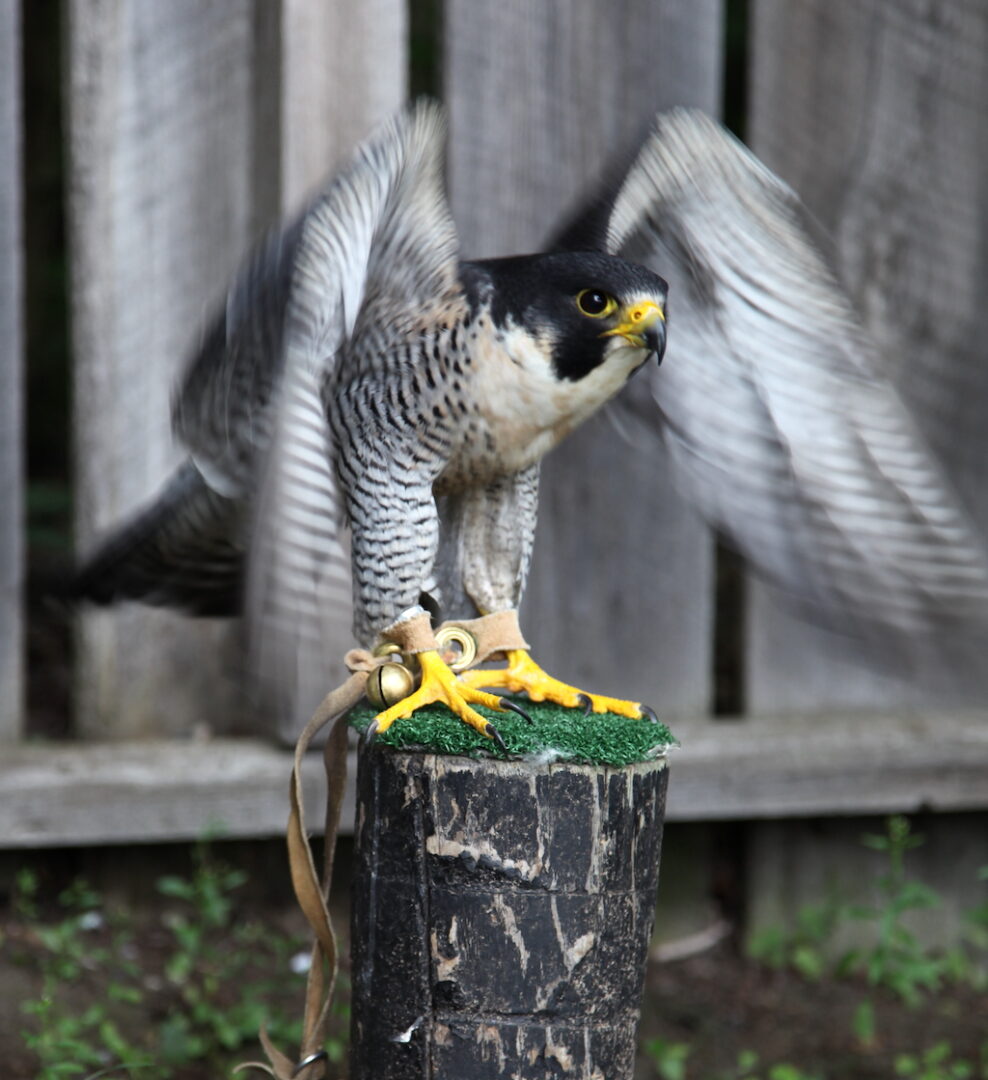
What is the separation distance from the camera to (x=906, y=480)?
219 centimetres

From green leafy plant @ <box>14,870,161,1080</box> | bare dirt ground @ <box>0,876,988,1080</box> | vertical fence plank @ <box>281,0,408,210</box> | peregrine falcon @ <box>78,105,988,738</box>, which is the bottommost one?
bare dirt ground @ <box>0,876,988,1080</box>

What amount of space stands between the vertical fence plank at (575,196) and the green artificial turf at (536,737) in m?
0.91

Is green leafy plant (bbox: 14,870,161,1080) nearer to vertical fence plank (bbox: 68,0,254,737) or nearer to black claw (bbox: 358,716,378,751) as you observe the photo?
vertical fence plank (bbox: 68,0,254,737)

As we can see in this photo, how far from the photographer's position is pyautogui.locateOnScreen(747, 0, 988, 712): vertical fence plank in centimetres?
292

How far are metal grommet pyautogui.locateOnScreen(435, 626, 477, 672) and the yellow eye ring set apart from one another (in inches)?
20.7

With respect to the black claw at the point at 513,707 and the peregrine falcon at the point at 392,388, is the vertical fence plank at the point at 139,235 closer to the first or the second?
the peregrine falcon at the point at 392,388

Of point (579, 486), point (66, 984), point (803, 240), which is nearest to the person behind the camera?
point (803, 240)

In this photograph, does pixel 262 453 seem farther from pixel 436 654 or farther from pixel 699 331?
pixel 699 331

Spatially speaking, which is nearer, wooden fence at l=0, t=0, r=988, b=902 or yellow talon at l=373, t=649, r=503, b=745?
yellow talon at l=373, t=649, r=503, b=745

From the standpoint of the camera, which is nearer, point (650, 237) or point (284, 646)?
point (284, 646)

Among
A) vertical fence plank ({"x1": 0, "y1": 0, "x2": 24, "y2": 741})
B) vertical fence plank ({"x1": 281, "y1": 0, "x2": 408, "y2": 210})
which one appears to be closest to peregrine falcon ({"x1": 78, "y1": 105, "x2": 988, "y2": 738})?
vertical fence plank ({"x1": 0, "y1": 0, "x2": 24, "y2": 741})

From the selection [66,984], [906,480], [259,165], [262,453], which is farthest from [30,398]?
[906,480]

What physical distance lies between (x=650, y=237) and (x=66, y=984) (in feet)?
6.35

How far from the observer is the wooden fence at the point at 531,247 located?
2.70 meters
